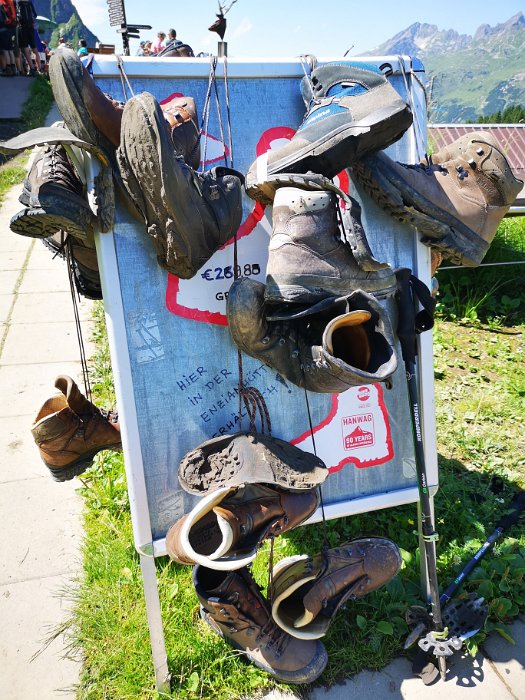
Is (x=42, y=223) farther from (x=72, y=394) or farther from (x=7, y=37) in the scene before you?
(x=7, y=37)

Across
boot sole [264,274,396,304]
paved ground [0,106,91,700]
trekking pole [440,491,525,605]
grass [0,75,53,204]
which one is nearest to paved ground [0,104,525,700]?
paved ground [0,106,91,700]

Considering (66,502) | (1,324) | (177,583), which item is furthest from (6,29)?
(177,583)

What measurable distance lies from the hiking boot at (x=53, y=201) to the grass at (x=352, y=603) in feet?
4.94

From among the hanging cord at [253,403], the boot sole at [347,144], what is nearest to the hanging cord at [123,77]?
the boot sole at [347,144]

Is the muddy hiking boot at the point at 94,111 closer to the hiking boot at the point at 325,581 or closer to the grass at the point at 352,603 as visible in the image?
the hiking boot at the point at 325,581

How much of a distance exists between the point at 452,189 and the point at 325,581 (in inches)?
53.3

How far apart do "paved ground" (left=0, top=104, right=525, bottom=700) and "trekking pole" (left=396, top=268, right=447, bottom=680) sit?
0.17 meters

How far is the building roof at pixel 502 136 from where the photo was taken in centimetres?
516

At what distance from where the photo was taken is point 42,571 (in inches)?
99.8

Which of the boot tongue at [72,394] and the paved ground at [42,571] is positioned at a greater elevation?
the boot tongue at [72,394]

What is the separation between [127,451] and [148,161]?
0.85 metres

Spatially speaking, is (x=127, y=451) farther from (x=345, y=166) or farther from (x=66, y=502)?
(x=66, y=502)

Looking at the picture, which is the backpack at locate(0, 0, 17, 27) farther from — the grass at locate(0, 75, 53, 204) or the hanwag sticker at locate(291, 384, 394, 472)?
the hanwag sticker at locate(291, 384, 394, 472)

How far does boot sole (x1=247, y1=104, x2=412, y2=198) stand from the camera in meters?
1.55
